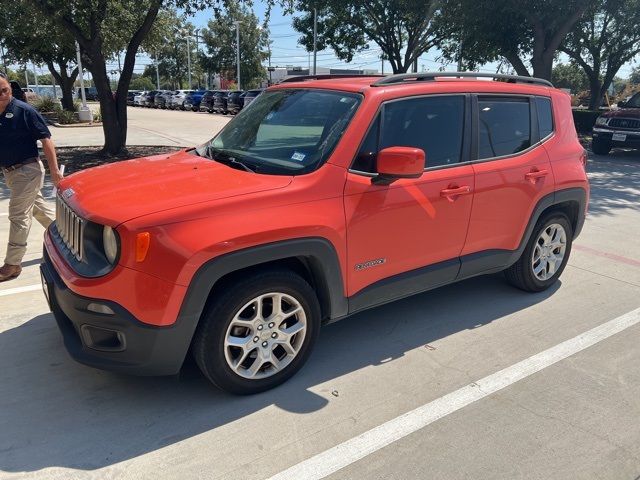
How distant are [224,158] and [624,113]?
44.9 ft

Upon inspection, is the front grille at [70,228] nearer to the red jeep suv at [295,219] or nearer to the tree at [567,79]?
the red jeep suv at [295,219]

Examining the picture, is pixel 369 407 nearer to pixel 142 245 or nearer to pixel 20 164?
pixel 142 245

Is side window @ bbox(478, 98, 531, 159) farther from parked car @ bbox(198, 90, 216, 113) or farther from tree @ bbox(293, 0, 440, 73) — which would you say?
parked car @ bbox(198, 90, 216, 113)

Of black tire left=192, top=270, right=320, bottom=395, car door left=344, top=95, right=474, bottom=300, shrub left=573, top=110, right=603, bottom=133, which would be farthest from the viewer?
shrub left=573, top=110, right=603, bottom=133

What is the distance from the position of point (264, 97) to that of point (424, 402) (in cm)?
265

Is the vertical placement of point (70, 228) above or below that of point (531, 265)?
above

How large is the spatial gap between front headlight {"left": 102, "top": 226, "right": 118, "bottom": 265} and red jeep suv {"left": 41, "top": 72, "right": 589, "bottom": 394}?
1cm

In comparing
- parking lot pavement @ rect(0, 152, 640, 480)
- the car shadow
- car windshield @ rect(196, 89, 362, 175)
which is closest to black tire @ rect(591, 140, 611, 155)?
parking lot pavement @ rect(0, 152, 640, 480)

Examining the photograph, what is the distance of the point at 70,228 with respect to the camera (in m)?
3.17

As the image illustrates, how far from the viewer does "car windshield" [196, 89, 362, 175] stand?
3.33 metres

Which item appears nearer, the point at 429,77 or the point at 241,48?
the point at 429,77

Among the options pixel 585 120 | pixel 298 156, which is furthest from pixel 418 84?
pixel 585 120

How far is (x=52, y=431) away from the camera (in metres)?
2.82

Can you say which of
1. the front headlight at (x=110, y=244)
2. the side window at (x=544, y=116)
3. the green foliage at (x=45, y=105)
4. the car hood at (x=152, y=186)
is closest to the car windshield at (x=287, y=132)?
the car hood at (x=152, y=186)
